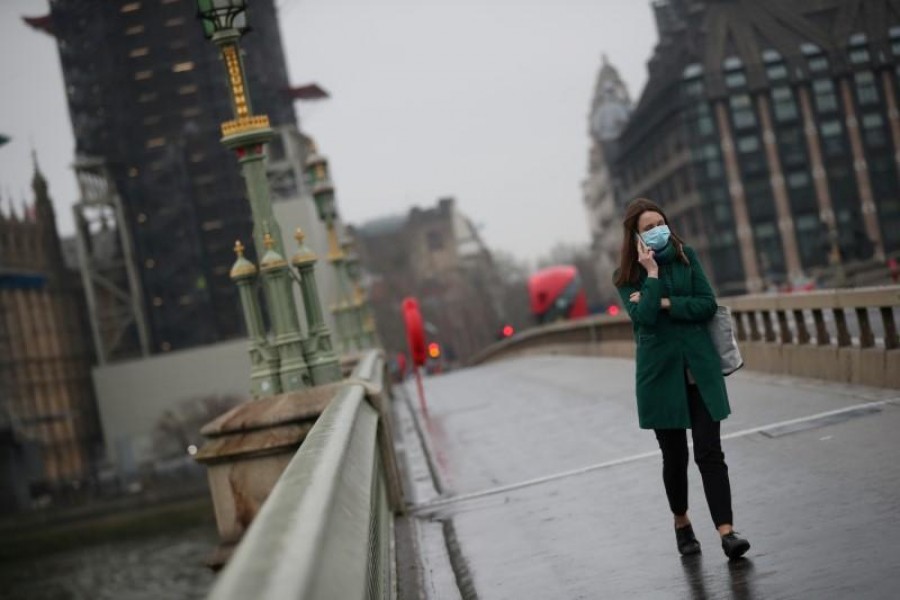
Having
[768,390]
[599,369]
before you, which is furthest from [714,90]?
[768,390]

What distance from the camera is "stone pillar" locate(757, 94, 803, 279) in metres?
87.6

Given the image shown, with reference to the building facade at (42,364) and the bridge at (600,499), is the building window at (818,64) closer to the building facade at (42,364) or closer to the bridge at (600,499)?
the building facade at (42,364)

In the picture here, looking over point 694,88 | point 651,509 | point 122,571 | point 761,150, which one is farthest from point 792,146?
point 651,509

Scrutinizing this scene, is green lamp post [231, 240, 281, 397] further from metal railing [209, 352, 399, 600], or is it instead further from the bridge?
metal railing [209, 352, 399, 600]

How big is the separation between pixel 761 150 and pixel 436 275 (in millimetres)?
70095

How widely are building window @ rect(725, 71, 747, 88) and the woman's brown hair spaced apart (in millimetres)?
84275

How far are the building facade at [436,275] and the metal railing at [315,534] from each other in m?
109

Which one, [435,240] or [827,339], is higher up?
[435,240]

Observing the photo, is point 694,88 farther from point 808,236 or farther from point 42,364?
point 42,364

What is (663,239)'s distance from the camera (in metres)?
7.38

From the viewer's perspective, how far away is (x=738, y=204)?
8944 centimetres

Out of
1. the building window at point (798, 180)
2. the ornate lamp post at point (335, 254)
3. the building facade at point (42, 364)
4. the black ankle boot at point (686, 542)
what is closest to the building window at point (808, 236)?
the building window at point (798, 180)

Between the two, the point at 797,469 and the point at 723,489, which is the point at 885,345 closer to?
the point at 797,469

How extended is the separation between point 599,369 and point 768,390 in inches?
516
